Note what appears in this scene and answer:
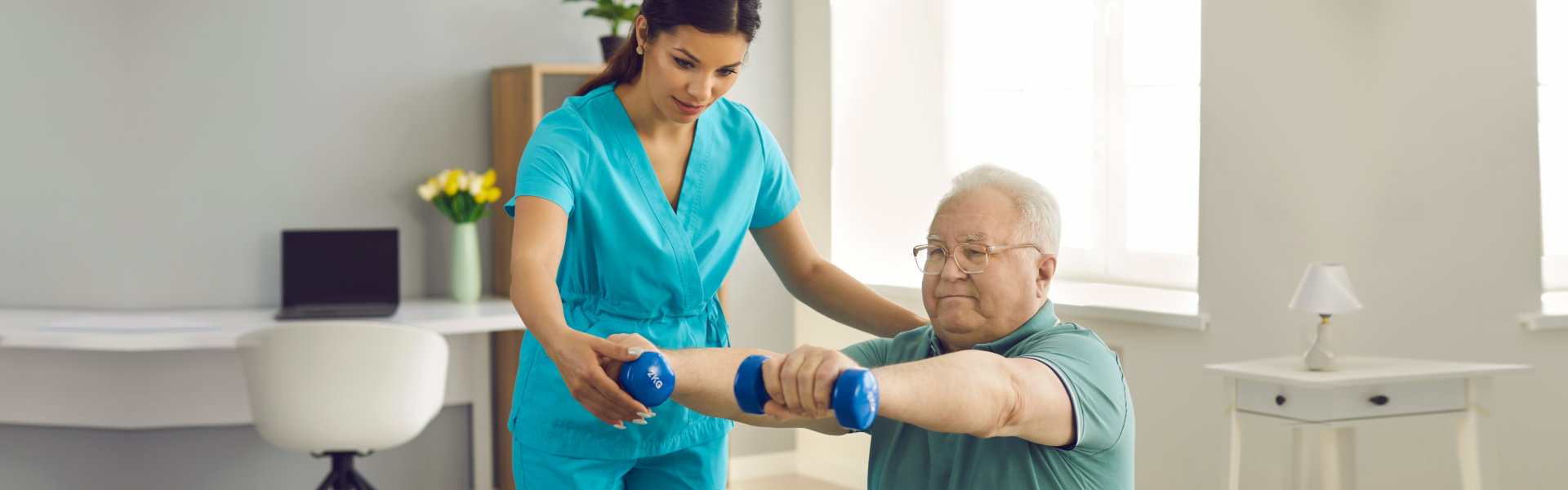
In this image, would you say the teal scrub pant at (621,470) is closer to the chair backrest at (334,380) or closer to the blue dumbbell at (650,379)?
the blue dumbbell at (650,379)

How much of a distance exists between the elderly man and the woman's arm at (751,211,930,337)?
4 cm

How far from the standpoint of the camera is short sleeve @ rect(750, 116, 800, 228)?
154cm

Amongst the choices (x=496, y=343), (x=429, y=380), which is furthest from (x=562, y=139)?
(x=496, y=343)

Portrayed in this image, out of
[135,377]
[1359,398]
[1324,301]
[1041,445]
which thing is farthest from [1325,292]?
[135,377]

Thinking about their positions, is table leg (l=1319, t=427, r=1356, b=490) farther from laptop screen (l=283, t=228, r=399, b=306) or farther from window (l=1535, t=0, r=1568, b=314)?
laptop screen (l=283, t=228, r=399, b=306)

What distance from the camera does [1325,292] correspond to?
8.30ft

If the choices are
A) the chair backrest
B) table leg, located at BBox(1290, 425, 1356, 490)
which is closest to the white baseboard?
the chair backrest

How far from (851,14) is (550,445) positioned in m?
2.89

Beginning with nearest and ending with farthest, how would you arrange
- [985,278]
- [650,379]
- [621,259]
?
[650,379] → [985,278] → [621,259]

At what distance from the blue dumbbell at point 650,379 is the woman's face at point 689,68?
1.43ft

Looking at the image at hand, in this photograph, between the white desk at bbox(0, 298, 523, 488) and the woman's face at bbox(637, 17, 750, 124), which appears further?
the white desk at bbox(0, 298, 523, 488)

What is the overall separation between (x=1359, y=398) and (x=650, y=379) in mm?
2023

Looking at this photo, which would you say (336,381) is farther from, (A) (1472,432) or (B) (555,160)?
(A) (1472,432)

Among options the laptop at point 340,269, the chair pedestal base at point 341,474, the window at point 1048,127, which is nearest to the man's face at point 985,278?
the chair pedestal base at point 341,474
